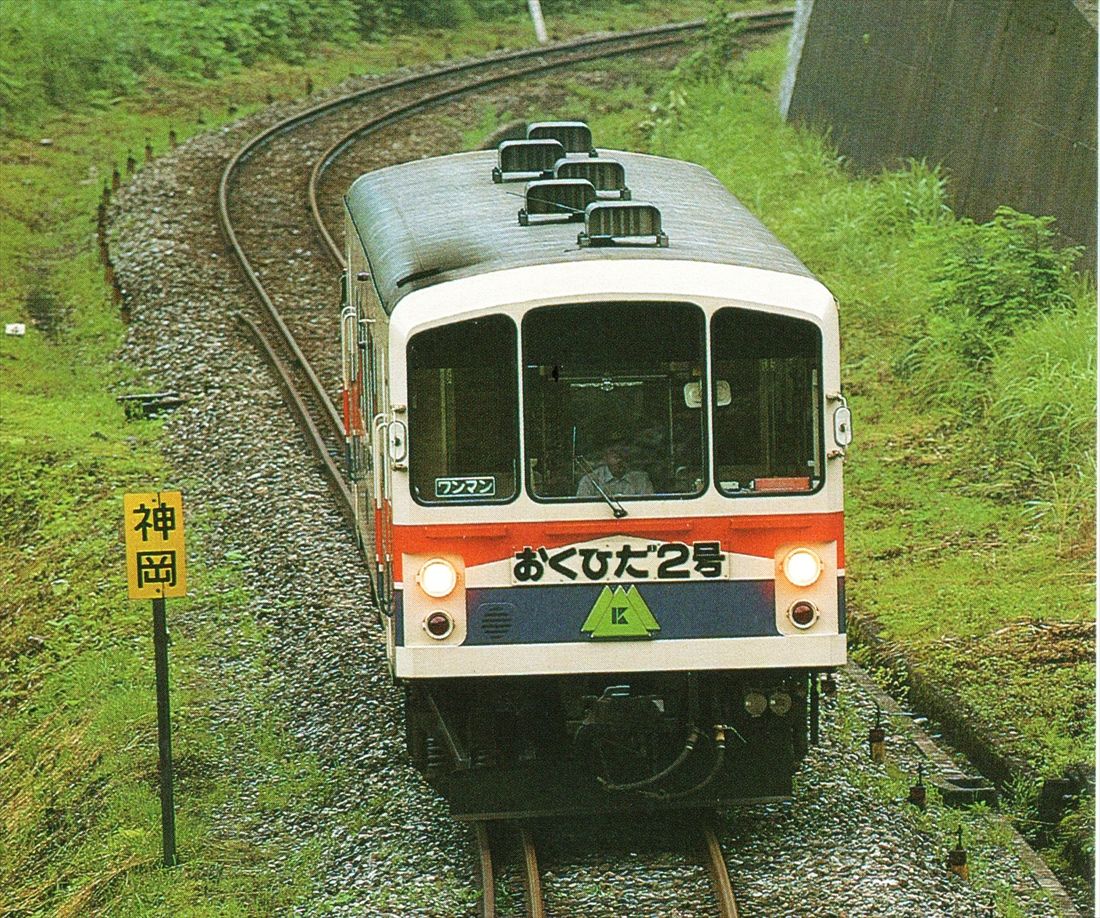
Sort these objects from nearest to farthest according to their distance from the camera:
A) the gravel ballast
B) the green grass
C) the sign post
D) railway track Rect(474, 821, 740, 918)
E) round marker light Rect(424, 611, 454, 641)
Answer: railway track Rect(474, 821, 740, 918) < the gravel ballast < round marker light Rect(424, 611, 454, 641) < the sign post < the green grass

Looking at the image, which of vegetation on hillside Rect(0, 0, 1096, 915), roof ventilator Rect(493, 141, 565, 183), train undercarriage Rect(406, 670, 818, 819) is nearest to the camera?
train undercarriage Rect(406, 670, 818, 819)

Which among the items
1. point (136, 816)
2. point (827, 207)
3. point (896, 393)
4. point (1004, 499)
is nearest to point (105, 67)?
point (827, 207)

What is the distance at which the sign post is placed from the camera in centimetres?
862

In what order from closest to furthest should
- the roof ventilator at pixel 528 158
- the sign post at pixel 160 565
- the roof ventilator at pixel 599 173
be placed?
the sign post at pixel 160 565, the roof ventilator at pixel 599 173, the roof ventilator at pixel 528 158

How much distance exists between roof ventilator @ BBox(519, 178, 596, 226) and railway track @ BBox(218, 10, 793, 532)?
519 centimetres

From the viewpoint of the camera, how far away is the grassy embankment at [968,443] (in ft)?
35.1

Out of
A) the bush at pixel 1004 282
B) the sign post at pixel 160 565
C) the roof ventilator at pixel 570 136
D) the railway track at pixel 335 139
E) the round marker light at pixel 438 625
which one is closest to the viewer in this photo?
the round marker light at pixel 438 625

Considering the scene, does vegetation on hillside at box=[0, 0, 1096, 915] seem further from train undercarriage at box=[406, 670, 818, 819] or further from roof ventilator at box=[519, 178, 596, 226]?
roof ventilator at box=[519, 178, 596, 226]

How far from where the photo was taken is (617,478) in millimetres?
7906

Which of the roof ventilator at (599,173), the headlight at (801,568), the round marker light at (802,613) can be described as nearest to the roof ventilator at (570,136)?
the roof ventilator at (599,173)

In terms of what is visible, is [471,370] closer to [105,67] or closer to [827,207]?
[827,207]

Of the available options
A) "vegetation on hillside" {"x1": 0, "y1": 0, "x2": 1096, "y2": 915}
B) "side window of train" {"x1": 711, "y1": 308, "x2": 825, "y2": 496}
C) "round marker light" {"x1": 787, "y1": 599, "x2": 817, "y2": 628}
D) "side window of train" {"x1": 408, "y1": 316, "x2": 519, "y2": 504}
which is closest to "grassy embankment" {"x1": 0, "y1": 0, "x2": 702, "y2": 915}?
"vegetation on hillside" {"x1": 0, "y1": 0, "x2": 1096, "y2": 915}

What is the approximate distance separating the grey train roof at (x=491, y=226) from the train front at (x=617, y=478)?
293mm

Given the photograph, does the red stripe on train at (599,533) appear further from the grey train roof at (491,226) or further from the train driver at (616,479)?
the grey train roof at (491,226)
